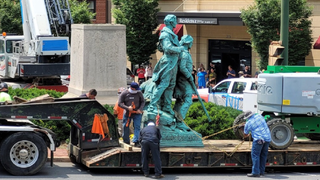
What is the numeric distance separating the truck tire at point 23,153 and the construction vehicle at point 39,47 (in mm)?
11999

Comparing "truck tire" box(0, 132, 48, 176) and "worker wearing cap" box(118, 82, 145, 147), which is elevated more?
"worker wearing cap" box(118, 82, 145, 147)

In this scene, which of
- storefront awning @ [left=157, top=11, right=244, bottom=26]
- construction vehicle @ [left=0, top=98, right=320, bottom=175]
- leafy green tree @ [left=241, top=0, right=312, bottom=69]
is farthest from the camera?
storefront awning @ [left=157, top=11, right=244, bottom=26]

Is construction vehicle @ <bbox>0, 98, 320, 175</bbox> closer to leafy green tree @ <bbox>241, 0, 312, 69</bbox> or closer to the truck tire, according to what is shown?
the truck tire

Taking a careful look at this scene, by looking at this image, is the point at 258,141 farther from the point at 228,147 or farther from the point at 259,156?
the point at 228,147

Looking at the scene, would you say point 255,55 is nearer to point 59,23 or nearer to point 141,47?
point 141,47

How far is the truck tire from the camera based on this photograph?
1380 centimetres

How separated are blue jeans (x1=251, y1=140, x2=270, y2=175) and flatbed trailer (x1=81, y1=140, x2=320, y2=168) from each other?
1.49 ft

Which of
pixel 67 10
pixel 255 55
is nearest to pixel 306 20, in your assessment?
pixel 255 55

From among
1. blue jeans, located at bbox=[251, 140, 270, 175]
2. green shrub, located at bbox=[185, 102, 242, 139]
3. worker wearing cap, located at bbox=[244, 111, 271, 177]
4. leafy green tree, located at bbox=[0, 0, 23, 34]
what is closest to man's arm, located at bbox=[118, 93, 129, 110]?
worker wearing cap, located at bbox=[244, 111, 271, 177]

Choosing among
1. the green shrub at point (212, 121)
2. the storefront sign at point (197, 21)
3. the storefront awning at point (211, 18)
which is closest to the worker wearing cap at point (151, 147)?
the green shrub at point (212, 121)

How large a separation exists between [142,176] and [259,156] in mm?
2439

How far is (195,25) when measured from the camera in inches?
1427

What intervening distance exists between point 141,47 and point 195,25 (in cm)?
302

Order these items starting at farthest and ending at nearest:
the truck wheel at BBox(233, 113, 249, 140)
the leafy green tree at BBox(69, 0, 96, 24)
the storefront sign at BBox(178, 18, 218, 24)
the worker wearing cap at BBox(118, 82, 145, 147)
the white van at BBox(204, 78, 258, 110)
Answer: the leafy green tree at BBox(69, 0, 96, 24), the storefront sign at BBox(178, 18, 218, 24), the white van at BBox(204, 78, 258, 110), the truck wheel at BBox(233, 113, 249, 140), the worker wearing cap at BBox(118, 82, 145, 147)
